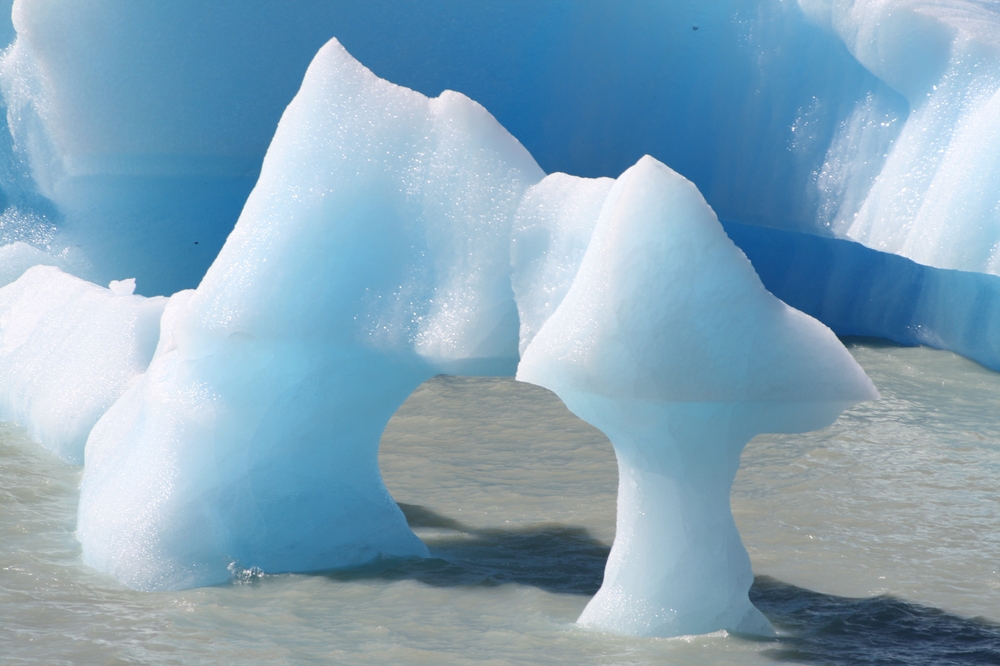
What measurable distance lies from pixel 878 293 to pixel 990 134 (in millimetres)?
1998

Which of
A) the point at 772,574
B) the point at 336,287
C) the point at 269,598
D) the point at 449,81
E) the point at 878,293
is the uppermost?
the point at 449,81

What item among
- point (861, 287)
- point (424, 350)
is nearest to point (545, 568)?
point (424, 350)

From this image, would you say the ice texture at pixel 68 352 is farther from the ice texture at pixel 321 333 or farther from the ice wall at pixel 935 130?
the ice wall at pixel 935 130

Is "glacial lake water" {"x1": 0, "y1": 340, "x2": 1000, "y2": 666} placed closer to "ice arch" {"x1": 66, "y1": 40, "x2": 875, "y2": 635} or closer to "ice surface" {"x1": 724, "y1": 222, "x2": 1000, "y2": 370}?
"ice arch" {"x1": 66, "y1": 40, "x2": 875, "y2": 635}

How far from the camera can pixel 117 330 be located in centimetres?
497

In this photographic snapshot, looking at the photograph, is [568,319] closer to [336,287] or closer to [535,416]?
[336,287]

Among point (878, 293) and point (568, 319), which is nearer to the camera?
point (568, 319)

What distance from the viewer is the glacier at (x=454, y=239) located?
97.7 inches

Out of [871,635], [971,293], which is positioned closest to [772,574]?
[871,635]

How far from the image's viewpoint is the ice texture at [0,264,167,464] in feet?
15.1

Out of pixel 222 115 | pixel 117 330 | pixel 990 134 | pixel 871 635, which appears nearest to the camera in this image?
pixel 871 635

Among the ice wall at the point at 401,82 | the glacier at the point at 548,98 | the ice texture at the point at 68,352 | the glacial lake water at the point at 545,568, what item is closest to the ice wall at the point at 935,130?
the glacier at the point at 548,98

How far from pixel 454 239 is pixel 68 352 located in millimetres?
2817

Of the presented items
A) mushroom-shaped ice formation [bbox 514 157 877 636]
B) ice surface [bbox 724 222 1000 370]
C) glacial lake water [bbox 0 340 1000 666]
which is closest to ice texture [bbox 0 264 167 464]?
glacial lake water [bbox 0 340 1000 666]
